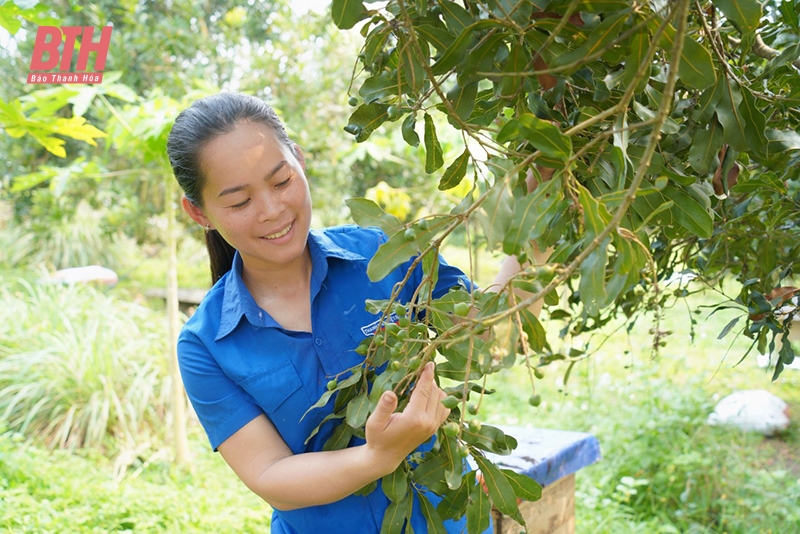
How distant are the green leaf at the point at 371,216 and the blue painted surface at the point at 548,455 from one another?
1.18 meters

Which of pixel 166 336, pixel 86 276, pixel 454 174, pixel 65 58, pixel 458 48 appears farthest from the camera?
pixel 86 276

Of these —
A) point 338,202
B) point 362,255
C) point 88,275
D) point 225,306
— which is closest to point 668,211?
point 362,255

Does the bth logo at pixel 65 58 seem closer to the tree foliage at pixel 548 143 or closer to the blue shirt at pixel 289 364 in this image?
the blue shirt at pixel 289 364

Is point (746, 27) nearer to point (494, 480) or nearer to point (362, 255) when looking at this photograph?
point (494, 480)

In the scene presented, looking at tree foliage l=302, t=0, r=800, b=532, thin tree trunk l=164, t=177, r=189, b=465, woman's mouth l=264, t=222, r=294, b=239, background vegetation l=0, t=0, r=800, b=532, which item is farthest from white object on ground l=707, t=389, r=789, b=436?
woman's mouth l=264, t=222, r=294, b=239

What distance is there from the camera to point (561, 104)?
875 millimetres

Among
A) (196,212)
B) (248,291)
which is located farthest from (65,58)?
(248,291)

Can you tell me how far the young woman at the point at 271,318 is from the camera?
3.88 feet

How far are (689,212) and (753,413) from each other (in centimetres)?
319

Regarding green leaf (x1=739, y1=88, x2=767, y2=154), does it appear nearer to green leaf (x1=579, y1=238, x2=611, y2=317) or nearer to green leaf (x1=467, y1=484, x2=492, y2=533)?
green leaf (x1=579, y1=238, x2=611, y2=317)

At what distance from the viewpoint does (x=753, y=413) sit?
3539mm

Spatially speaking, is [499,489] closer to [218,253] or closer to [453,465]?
[453,465]

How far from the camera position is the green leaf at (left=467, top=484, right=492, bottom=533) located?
0.97 meters

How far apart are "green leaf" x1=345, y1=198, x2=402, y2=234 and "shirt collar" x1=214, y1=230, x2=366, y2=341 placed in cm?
50
